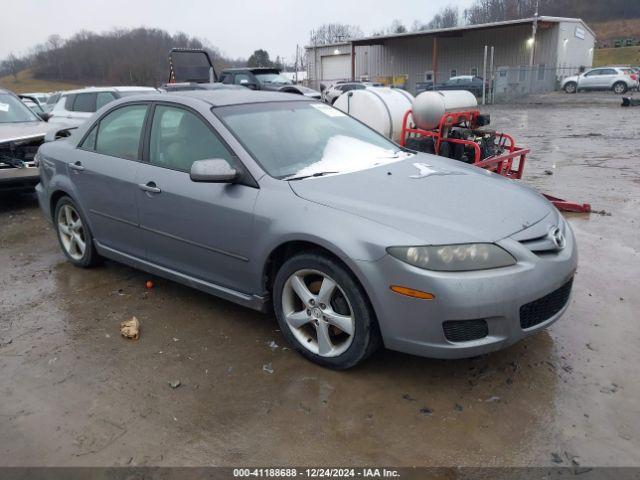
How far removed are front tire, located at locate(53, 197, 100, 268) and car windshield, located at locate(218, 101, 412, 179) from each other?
1882mm

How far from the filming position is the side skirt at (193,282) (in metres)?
3.36

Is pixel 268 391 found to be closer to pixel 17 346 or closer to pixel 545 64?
pixel 17 346

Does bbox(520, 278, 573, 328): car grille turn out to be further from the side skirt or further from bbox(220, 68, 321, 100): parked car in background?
bbox(220, 68, 321, 100): parked car in background

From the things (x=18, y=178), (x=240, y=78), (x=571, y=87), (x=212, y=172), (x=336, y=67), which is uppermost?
(x=336, y=67)

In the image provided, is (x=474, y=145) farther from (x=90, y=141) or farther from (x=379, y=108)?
(x=90, y=141)

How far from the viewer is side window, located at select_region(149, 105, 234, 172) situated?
353 centimetres

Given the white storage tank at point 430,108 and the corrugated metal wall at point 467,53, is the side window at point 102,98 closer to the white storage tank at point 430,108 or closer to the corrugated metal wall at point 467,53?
the white storage tank at point 430,108

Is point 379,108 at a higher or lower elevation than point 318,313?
higher

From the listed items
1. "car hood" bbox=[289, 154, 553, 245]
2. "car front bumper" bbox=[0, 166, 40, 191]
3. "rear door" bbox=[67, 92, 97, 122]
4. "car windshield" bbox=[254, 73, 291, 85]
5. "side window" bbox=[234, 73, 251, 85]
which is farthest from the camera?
"car windshield" bbox=[254, 73, 291, 85]

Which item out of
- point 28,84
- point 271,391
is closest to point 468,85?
point 271,391

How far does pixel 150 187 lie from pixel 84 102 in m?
7.96

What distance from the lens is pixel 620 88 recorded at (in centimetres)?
2992

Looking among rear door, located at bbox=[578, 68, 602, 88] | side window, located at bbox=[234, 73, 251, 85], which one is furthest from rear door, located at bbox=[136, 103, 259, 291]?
rear door, located at bbox=[578, 68, 602, 88]

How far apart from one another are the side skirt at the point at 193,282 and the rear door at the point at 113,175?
0.18ft
